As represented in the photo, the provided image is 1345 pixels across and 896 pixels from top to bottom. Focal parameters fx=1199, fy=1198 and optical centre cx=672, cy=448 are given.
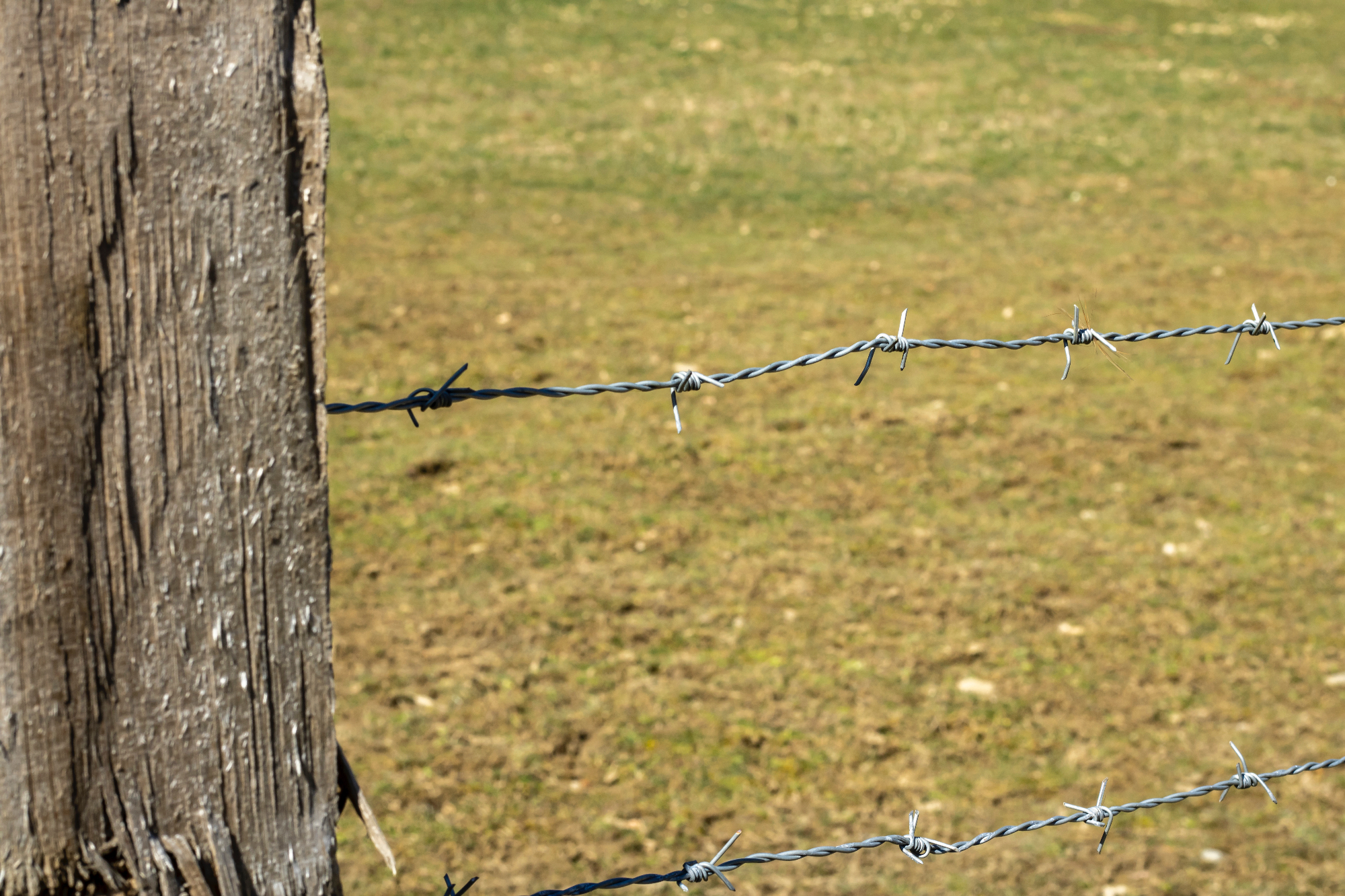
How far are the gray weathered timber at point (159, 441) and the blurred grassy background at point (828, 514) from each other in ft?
7.72

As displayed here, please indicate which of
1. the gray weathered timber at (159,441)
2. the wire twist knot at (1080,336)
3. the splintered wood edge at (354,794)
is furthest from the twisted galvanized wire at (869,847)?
the gray weathered timber at (159,441)

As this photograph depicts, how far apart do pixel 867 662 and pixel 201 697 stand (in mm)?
3456

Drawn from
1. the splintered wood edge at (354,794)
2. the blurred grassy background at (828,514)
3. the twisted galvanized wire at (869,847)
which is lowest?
the blurred grassy background at (828,514)

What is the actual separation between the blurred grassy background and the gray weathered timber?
235cm

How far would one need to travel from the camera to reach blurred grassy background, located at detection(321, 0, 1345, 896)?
374cm

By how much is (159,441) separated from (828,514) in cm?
453

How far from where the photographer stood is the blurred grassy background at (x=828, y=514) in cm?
374

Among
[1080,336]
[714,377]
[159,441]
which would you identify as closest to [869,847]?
[714,377]

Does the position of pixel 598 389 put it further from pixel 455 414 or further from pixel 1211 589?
pixel 455 414


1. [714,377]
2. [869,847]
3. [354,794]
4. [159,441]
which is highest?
[159,441]

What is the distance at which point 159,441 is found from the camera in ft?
3.79

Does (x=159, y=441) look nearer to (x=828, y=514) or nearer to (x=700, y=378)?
(x=700, y=378)

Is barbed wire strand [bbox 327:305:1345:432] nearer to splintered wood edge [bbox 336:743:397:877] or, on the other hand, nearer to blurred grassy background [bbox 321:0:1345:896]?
splintered wood edge [bbox 336:743:397:877]

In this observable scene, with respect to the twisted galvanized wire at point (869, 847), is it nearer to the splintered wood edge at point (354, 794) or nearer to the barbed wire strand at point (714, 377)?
the barbed wire strand at point (714, 377)
